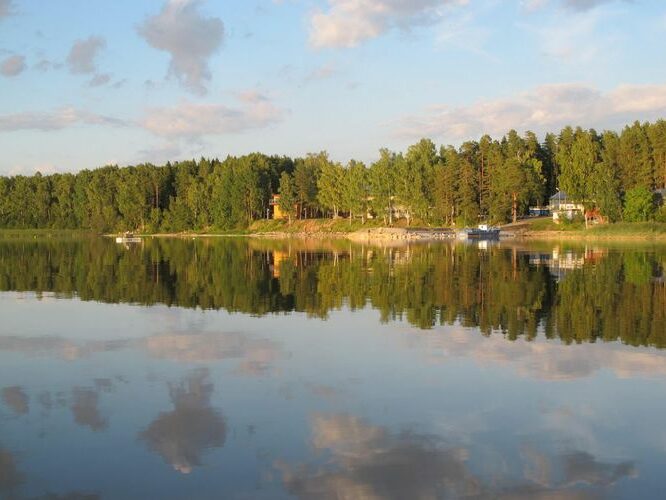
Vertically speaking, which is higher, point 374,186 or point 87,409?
point 374,186

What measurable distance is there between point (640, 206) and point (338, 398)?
10325 cm

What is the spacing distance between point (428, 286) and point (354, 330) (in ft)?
44.2

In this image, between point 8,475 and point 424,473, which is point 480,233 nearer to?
point 424,473

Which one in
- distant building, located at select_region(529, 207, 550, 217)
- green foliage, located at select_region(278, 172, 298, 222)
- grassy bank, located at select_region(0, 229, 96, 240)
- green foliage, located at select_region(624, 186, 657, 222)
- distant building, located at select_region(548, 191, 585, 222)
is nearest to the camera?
green foliage, located at select_region(624, 186, 657, 222)

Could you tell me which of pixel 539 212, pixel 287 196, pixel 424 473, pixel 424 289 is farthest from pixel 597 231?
pixel 424 473

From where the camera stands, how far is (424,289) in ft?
113

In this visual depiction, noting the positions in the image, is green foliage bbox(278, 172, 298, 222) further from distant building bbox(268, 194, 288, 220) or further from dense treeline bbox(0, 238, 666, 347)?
dense treeline bbox(0, 238, 666, 347)

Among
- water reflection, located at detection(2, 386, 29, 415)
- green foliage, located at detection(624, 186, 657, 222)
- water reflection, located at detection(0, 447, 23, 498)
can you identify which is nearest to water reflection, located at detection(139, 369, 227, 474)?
water reflection, located at detection(0, 447, 23, 498)

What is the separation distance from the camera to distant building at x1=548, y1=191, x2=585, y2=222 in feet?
392

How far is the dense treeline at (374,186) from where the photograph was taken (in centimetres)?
12188

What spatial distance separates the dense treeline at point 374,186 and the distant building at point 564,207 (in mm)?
3244

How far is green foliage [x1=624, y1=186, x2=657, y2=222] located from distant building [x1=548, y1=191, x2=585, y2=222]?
11647 millimetres

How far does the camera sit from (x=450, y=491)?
32.3 feet

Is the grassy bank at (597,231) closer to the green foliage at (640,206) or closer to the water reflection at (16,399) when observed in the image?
the green foliage at (640,206)
